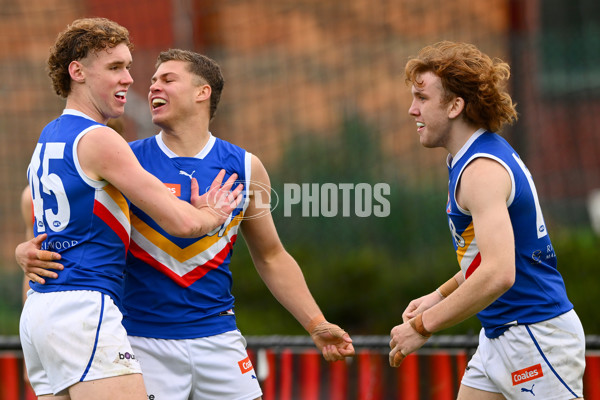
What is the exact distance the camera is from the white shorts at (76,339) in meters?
3.72

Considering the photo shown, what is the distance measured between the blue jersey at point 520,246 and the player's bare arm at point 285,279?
0.89 m

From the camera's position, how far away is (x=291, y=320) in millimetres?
9086

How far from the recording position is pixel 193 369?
168 inches

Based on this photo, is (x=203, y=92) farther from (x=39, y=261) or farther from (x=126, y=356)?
(x=126, y=356)

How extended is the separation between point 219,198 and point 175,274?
0.43 metres

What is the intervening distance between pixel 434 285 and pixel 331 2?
3799 mm

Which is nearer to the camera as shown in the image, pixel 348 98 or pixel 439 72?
pixel 439 72

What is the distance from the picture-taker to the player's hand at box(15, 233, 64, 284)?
152 inches

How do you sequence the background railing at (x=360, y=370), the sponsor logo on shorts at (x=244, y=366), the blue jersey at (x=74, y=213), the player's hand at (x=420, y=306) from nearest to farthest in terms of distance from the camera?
1. the blue jersey at (x=74, y=213)
2. the sponsor logo on shorts at (x=244, y=366)
3. the player's hand at (x=420, y=306)
4. the background railing at (x=360, y=370)

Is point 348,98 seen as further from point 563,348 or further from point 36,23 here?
point 563,348

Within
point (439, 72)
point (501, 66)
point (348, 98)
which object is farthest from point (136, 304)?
point (348, 98)

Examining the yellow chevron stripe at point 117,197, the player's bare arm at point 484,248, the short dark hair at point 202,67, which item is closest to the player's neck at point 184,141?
the short dark hair at point 202,67

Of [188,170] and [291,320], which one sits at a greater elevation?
[188,170]

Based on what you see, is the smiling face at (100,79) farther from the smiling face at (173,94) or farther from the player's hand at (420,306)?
the player's hand at (420,306)
